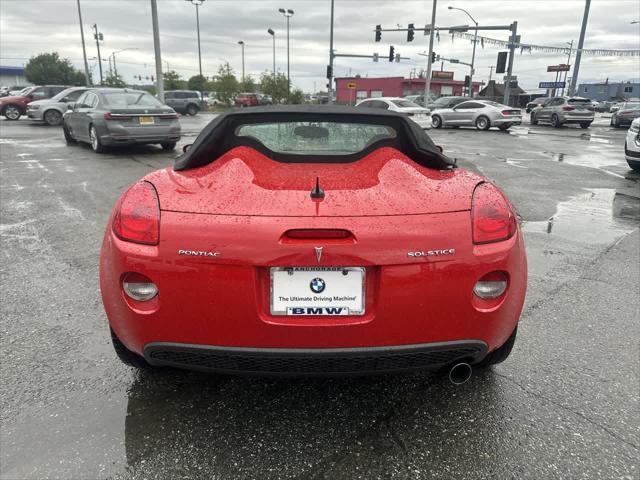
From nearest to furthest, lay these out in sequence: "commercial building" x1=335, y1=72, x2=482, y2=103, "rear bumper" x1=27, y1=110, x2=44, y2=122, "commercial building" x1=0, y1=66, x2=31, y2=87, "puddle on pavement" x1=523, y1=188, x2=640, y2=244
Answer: "puddle on pavement" x1=523, y1=188, x2=640, y2=244, "rear bumper" x1=27, y1=110, x2=44, y2=122, "commercial building" x1=335, y1=72, x2=482, y2=103, "commercial building" x1=0, y1=66, x2=31, y2=87

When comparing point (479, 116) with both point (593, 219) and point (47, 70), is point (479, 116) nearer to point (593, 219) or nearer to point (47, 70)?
point (593, 219)

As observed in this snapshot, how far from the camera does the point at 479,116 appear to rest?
24297 millimetres

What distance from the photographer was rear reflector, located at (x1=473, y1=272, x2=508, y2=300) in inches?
75.7

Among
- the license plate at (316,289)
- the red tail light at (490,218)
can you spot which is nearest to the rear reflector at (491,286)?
the red tail light at (490,218)

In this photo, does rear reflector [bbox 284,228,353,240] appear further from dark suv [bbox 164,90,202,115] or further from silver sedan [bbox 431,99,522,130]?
dark suv [bbox 164,90,202,115]

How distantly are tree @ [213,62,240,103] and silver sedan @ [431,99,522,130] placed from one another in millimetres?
28379

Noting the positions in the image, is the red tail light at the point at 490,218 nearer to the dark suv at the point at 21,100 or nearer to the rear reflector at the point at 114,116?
the rear reflector at the point at 114,116

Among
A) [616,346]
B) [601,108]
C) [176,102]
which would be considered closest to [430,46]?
[176,102]

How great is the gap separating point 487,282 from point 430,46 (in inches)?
1419

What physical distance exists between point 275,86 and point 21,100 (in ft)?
97.8

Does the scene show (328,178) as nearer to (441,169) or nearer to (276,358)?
(441,169)

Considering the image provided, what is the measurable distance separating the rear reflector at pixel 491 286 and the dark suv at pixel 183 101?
112ft

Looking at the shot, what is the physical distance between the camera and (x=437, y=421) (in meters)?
2.22

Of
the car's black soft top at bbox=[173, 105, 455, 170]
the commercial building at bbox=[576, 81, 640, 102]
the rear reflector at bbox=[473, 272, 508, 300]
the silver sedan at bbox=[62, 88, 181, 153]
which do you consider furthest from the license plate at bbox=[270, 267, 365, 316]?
the commercial building at bbox=[576, 81, 640, 102]
